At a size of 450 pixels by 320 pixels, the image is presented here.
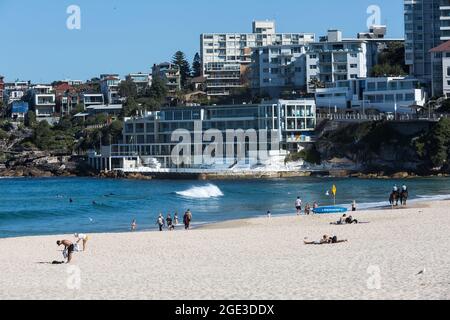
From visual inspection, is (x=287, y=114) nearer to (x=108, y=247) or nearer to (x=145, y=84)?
(x=145, y=84)

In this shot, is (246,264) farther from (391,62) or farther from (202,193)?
(391,62)

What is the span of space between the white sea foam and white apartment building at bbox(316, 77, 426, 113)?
27.2m

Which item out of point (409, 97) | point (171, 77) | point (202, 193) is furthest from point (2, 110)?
point (202, 193)

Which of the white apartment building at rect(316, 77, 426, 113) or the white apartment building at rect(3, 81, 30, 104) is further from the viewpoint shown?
the white apartment building at rect(3, 81, 30, 104)

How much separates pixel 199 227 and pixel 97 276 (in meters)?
16.1

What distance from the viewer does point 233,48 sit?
138 m

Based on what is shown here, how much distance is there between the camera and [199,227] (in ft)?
119

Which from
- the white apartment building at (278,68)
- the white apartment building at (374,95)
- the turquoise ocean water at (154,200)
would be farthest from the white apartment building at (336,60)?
the turquoise ocean water at (154,200)

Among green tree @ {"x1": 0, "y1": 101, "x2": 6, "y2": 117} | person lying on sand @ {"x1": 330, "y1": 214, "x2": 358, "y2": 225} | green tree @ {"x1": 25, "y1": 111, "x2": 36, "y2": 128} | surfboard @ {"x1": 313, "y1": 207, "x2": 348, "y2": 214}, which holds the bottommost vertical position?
surfboard @ {"x1": 313, "y1": 207, "x2": 348, "y2": 214}

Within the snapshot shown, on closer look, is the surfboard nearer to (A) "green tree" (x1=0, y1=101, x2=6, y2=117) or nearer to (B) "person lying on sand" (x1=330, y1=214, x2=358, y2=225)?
(B) "person lying on sand" (x1=330, y1=214, x2=358, y2=225)

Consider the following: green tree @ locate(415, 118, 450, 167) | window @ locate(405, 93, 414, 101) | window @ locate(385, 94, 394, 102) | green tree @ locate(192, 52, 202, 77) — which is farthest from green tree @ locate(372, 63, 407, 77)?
green tree @ locate(192, 52, 202, 77)

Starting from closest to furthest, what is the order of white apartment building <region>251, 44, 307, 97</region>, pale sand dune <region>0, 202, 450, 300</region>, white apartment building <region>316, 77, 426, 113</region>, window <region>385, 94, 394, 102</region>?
pale sand dune <region>0, 202, 450, 300</region> → white apartment building <region>316, 77, 426, 113</region> → window <region>385, 94, 394, 102</region> → white apartment building <region>251, 44, 307, 97</region>

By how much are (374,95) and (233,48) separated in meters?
49.0

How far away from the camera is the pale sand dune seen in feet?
56.8
